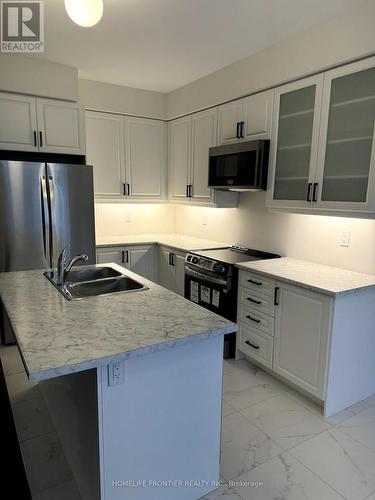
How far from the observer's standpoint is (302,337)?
7.70ft

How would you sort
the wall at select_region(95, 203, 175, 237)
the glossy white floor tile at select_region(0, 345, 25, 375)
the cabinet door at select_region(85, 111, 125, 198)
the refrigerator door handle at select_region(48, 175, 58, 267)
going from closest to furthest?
the glossy white floor tile at select_region(0, 345, 25, 375), the refrigerator door handle at select_region(48, 175, 58, 267), the cabinet door at select_region(85, 111, 125, 198), the wall at select_region(95, 203, 175, 237)

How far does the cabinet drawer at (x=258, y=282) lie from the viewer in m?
2.55

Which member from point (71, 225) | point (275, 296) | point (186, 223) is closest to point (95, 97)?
point (71, 225)

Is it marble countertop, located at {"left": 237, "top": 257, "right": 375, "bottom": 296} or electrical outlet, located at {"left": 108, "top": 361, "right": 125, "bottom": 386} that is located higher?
marble countertop, located at {"left": 237, "top": 257, "right": 375, "bottom": 296}

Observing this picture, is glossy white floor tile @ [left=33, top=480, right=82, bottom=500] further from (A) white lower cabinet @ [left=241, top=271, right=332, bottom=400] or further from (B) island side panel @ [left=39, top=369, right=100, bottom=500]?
(A) white lower cabinet @ [left=241, top=271, right=332, bottom=400]

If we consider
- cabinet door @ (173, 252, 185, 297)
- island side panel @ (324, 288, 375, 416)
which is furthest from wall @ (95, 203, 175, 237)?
island side panel @ (324, 288, 375, 416)

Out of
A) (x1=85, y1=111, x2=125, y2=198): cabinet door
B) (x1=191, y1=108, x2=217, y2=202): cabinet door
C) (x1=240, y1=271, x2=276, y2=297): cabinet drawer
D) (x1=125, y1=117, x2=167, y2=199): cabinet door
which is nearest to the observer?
(x1=240, y1=271, x2=276, y2=297): cabinet drawer

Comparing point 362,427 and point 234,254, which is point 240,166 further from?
point 362,427

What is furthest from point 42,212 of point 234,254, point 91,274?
point 234,254

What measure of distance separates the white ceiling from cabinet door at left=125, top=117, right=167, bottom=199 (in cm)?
66

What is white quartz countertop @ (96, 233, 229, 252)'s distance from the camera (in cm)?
375

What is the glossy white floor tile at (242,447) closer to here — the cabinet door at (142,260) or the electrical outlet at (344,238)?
the electrical outlet at (344,238)

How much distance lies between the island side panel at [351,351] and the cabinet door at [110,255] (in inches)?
97.3

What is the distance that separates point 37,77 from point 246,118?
1.99 meters
